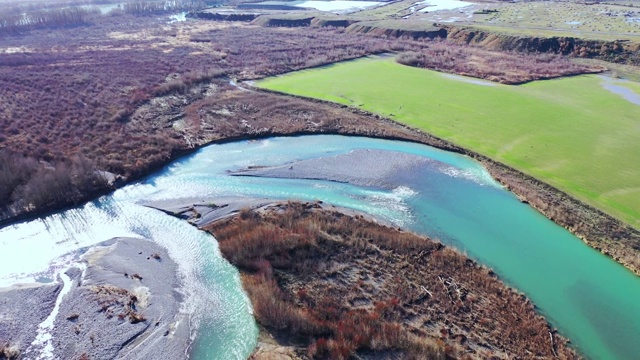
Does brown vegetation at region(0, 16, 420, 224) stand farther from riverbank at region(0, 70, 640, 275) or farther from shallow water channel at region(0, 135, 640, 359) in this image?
shallow water channel at region(0, 135, 640, 359)

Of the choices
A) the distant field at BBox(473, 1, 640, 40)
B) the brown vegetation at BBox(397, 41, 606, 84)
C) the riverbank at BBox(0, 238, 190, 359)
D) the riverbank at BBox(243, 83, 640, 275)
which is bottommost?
the riverbank at BBox(0, 238, 190, 359)

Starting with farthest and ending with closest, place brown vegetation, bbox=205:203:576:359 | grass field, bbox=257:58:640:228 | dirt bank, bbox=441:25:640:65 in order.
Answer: dirt bank, bbox=441:25:640:65 → grass field, bbox=257:58:640:228 → brown vegetation, bbox=205:203:576:359

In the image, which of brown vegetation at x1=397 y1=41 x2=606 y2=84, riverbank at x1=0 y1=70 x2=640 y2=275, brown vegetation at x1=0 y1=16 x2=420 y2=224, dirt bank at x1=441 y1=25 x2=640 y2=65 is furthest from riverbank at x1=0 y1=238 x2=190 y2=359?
dirt bank at x1=441 y1=25 x2=640 y2=65

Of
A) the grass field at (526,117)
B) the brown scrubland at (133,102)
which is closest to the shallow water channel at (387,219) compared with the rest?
the brown scrubland at (133,102)

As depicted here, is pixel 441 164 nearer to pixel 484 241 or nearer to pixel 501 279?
pixel 484 241

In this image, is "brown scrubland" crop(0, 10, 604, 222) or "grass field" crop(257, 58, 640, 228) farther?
"brown scrubland" crop(0, 10, 604, 222)

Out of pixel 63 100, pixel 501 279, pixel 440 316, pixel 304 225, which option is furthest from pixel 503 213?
pixel 63 100
